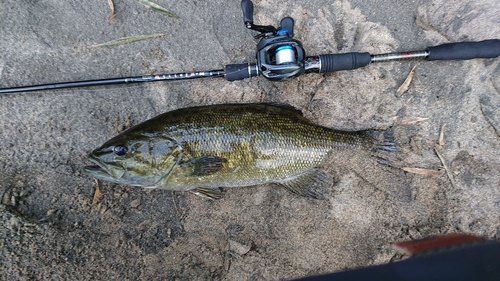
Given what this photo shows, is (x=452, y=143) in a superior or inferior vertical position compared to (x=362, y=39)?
inferior

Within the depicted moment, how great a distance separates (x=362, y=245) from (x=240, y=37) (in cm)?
262

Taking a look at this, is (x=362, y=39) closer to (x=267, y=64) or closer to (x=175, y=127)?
(x=267, y=64)

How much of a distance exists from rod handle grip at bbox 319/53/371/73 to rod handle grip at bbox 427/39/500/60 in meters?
0.74

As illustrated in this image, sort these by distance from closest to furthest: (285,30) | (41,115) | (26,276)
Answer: (26,276) → (285,30) → (41,115)

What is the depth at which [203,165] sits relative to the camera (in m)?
2.84

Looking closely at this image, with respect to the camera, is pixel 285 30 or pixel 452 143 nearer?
pixel 285 30

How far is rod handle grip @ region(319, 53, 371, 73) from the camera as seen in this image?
300cm

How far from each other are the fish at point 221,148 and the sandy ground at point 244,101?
0.22 metres

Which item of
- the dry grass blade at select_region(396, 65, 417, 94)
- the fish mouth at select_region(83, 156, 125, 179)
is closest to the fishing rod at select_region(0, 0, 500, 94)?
the dry grass blade at select_region(396, 65, 417, 94)

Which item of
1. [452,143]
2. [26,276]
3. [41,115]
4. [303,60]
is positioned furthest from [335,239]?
[41,115]

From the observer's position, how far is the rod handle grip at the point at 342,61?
300 cm

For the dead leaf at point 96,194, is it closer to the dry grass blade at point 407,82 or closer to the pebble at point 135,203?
the pebble at point 135,203

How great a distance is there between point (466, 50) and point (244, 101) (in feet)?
7.73

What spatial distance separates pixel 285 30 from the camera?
299cm
